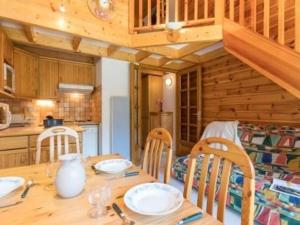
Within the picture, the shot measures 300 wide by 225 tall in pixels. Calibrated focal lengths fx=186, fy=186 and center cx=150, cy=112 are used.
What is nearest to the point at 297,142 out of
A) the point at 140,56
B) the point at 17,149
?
the point at 140,56

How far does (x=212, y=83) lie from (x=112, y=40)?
2.16 m

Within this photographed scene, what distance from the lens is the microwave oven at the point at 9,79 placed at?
2377 millimetres

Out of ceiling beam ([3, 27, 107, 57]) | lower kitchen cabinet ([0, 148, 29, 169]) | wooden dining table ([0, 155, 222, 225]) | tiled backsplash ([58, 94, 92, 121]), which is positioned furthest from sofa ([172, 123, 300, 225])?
ceiling beam ([3, 27, 107, 57])

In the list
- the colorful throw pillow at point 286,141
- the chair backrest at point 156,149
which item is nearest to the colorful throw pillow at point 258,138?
the colorful throw pillow at point 286,141

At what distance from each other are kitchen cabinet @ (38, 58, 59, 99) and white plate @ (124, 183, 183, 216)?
3152 millimetres

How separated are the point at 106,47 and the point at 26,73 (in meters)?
1.40

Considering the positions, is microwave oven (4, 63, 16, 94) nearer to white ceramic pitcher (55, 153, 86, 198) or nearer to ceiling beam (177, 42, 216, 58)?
white ceramic pitcher (55, 153, 86, 198)

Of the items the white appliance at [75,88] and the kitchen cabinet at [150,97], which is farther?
the kitchen cabinet at [150,97]

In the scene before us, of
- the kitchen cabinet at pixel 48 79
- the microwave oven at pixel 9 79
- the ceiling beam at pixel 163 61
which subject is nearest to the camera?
the microwave oven at pixel 9 79

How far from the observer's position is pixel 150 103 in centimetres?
586

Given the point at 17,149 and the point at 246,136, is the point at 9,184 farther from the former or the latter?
the point at 246,136

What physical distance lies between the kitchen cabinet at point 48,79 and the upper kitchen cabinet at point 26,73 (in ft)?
0.44

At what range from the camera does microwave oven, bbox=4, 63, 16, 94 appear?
7.80 feet

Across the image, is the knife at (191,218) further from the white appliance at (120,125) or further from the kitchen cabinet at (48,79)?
the kitchen cabinet at (48,79)
